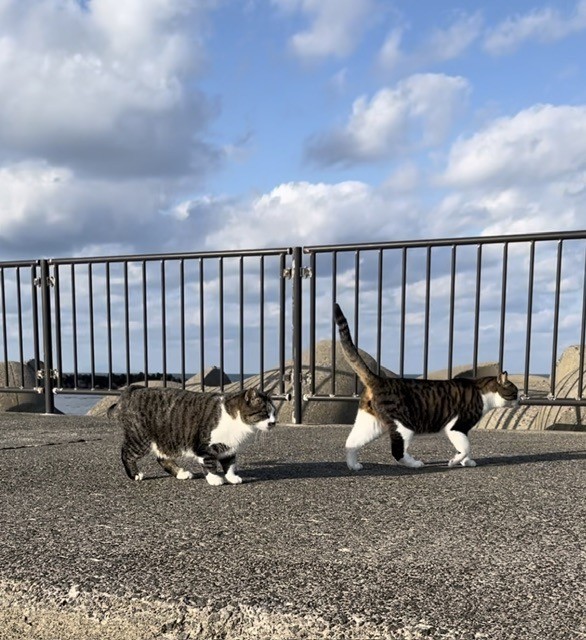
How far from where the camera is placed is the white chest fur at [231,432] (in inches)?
116

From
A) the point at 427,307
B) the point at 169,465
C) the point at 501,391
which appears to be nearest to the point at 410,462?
the point at 501,391

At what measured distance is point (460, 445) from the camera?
333 centimetres

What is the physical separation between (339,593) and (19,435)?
397cm

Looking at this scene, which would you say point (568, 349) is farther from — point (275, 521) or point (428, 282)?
point (275, 521)

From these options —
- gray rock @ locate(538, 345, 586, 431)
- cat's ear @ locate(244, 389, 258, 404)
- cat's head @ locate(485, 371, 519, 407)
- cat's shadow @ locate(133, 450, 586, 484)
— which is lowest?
gray rock @ locate(538, 345, 586, 431)

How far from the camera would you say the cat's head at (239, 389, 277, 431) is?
2979 millimetres

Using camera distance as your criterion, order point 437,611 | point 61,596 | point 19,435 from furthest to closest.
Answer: point 19,435, point 61,596, point 437,611

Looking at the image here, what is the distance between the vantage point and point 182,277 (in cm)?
611

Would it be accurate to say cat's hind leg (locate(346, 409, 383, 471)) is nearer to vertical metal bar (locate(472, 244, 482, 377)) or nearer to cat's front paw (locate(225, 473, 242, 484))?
cat's front paw (locate(225, 473, 242, 484))

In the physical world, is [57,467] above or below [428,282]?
below

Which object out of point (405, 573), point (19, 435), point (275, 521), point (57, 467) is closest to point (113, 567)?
point (275, 521)

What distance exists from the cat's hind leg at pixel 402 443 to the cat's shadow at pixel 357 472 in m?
0.04

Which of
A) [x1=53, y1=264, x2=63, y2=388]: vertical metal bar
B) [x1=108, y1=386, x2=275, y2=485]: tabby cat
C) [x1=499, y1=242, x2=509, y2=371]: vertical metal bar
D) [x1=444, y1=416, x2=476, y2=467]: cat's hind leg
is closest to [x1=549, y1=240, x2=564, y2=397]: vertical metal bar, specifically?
[x1=499, y1=242, x2=509, y2=371]: vertical metal bar

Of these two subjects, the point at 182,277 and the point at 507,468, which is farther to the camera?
the point at 182,277
